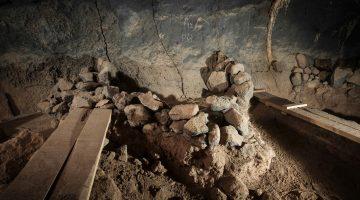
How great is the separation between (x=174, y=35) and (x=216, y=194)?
2343mm

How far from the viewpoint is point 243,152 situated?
2557 mm

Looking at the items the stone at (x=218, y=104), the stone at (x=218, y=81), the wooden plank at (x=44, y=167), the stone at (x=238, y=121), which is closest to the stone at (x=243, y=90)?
the stone at (x=218, y=81)

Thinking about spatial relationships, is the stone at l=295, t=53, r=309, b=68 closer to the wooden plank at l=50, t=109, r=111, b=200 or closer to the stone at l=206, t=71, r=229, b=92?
the stone at l=206, t=71, r=229, b=92

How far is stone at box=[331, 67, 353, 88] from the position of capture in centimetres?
431

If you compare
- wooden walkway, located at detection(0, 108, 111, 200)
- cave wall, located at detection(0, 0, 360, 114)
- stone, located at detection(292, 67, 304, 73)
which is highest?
cave wall, located at detection(0, 0, 360, 114)

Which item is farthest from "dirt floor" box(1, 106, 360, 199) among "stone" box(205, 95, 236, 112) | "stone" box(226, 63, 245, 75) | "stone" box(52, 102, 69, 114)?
"stone" box(205, 95, 236, 112)

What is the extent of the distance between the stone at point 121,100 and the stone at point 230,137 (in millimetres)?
1067

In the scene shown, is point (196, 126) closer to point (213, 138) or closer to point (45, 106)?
point (213, 138)

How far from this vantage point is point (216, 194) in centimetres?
209

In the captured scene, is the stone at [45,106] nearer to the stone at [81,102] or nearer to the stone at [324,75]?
the stone at [81,102]

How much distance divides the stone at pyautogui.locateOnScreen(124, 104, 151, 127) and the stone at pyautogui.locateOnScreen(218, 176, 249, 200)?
1004 millimetres

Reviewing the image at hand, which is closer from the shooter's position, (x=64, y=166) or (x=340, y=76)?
(x=64, y=166)

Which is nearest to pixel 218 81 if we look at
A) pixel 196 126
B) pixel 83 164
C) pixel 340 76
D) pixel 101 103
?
pixel 196 126

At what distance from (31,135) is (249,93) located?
2.73 meters
